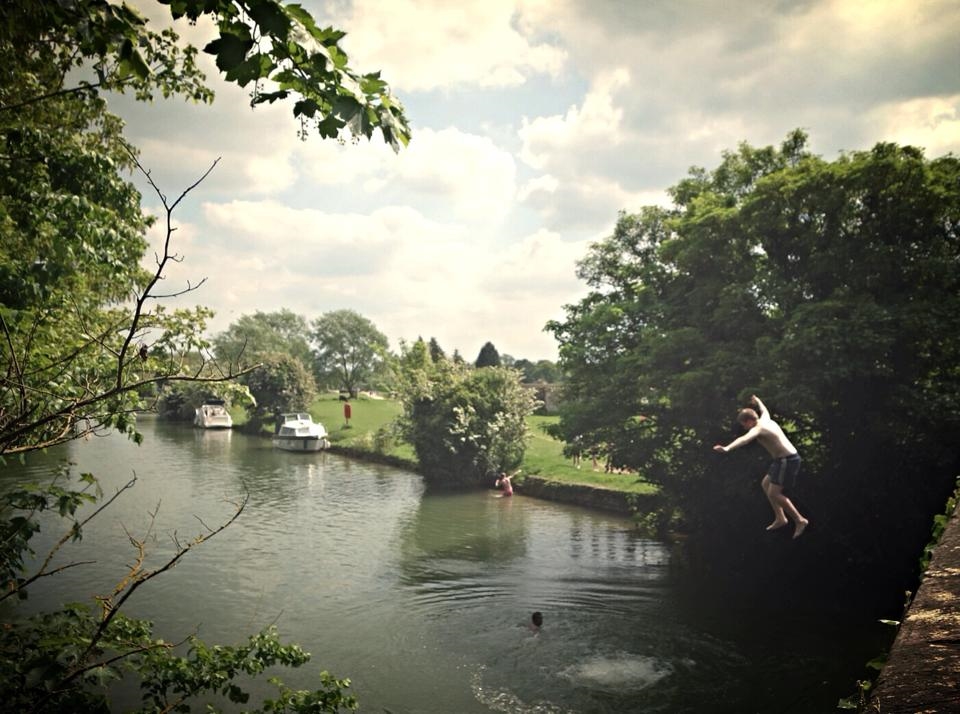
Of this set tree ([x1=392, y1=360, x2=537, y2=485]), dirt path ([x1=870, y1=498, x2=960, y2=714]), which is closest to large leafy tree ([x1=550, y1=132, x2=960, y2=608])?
tree ([x1=392, y1=360, x2=537, y2=485])

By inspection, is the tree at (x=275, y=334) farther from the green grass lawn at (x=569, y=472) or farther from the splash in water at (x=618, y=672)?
the splash in water at (x=618, y=672)

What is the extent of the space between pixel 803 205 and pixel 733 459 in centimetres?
656

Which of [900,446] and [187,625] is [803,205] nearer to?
[900,446]

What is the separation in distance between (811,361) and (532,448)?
74.9 feet

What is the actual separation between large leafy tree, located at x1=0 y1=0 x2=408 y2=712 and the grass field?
51.7ft

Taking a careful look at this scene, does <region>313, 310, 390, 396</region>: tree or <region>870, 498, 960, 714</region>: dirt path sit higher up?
<region>313, 310, 390, 396</region>: tree

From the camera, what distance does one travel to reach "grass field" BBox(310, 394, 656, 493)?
2577cm

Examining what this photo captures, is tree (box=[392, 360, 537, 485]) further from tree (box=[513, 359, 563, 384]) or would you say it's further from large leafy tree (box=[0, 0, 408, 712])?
tree (box=[513, 359, 563, 384])

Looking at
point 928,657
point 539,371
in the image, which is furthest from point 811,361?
point 539,371

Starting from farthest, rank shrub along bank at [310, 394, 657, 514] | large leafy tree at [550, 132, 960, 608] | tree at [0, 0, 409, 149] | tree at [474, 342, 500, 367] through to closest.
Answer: tree at [474, 342, 500, 367]
shrub along bank at [310, 394, 657, 514]
large leafy tree at [550, 132, 960, 608]
tree at [0, 0, 409, 149]

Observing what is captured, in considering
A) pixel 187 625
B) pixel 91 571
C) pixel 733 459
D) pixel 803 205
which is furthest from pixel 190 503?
pixel 803 205

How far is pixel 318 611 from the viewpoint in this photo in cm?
1391

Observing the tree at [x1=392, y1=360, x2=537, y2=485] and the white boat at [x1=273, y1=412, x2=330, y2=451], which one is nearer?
the tree at [x1=392, y1=360, x2=537, y2=485]

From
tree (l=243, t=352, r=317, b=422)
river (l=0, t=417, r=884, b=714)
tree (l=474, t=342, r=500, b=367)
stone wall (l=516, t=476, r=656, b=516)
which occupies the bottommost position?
river (l=0, t=417, r=884, b=714)
